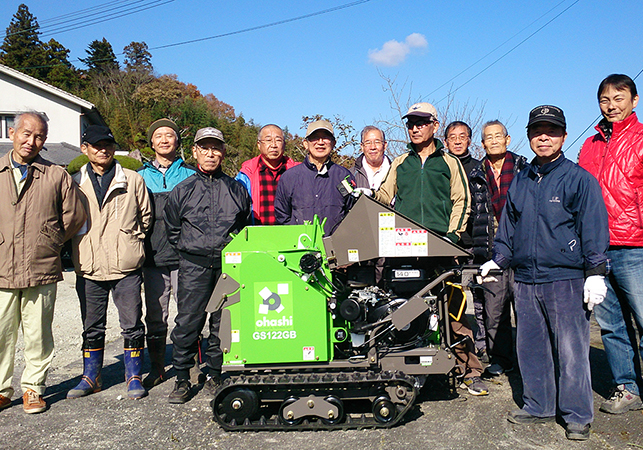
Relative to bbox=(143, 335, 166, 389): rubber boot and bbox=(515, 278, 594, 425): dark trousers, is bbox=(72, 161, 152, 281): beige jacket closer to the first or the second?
bbox=(143, 335, 166, 389): rubber boot

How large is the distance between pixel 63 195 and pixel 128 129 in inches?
1634

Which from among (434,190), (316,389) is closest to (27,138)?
(316,389)

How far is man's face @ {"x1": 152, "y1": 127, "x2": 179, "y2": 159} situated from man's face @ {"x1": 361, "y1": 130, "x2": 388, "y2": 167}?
225 cm

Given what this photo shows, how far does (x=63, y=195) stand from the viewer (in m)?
4.61

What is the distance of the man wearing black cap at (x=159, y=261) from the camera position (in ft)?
17.3

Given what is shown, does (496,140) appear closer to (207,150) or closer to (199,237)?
(207,150)

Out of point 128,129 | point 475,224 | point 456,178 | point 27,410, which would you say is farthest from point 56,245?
point 128,129

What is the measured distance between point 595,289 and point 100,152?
178 inches

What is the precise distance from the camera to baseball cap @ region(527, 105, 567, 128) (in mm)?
3845

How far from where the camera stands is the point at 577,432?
12.2ft

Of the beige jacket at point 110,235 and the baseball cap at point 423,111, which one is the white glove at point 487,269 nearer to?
the baseball cap at point 423,111

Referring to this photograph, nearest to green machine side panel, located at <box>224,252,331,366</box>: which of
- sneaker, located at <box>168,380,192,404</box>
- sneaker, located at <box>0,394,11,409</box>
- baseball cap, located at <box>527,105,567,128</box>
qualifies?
sneaker, located at <box>168,380,192,404</box>

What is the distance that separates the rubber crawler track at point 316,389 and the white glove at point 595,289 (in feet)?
4.79

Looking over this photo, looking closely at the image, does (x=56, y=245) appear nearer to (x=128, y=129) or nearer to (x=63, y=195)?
(x=63, y=195)
